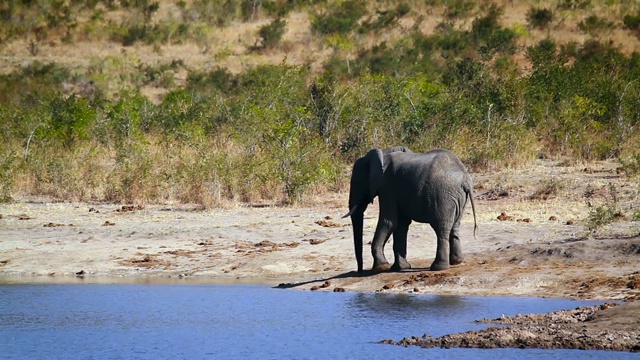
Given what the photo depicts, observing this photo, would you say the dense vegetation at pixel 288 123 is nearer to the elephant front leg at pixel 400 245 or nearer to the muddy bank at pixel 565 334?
the elephant front leg at pixel 400 245

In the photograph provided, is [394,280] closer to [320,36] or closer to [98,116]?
[98,116]

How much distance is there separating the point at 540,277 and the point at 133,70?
114ft

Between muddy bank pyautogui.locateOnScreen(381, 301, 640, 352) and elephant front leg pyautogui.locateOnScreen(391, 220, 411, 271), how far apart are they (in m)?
3.83

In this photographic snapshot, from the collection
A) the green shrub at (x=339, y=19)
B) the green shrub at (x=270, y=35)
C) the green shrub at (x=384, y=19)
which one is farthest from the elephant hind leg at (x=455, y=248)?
the green shrub at (x=384, y=19)

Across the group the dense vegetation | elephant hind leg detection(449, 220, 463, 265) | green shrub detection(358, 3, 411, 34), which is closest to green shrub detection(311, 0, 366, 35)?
green shrub detection(358, 3, 411, 34)

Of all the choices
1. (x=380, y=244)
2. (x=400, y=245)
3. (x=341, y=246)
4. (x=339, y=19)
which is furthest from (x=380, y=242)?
(x=339, y=19)

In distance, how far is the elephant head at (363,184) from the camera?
52.9 ft

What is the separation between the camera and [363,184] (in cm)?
1638

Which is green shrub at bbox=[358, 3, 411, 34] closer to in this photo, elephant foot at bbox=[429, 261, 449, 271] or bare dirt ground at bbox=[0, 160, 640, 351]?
bare dirt ground at bbox=[0, 160, 640, 351]

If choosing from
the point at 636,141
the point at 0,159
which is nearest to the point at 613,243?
the point at 636,141

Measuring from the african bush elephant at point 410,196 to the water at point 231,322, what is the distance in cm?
104

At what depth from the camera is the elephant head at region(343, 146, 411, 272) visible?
1612 cm

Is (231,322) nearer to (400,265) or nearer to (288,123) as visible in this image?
(400,265)

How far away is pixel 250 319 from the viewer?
1438 cm
